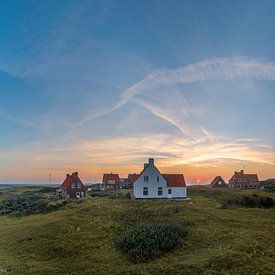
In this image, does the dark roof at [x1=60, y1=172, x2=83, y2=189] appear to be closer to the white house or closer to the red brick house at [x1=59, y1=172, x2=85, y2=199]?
the red brick house at [x1=59, y1=172, x2=85, y2=199]

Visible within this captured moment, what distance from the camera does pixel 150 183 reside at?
174 feet

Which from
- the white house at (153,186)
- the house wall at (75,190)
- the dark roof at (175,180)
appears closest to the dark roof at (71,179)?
the house wall at (75,190)

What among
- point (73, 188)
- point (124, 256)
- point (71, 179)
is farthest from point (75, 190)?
point (124, 256)

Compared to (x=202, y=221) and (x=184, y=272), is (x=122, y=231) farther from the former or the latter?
(x=184, y=272)

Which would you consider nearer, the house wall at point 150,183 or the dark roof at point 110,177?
the house wall at point 150,183

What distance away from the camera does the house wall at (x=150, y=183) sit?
173ft

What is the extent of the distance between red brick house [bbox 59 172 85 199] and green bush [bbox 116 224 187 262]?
40.2 meters

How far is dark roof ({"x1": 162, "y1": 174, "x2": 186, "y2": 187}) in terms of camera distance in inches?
2180

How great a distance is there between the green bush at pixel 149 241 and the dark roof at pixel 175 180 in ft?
99.4

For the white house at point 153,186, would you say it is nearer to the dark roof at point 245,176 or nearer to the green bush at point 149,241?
the green bush at point 149,241

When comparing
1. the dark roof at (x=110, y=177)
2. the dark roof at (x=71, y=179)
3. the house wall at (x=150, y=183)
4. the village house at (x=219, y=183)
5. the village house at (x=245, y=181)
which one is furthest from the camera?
the dark roof at (x=110, y=177)

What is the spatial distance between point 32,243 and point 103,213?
Answer: 10.6 metres

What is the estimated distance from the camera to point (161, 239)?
22.3m

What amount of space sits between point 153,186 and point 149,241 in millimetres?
31304
